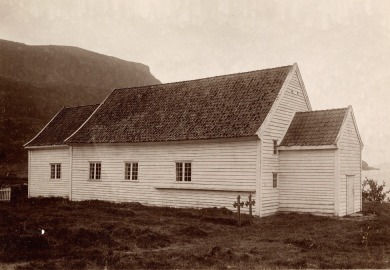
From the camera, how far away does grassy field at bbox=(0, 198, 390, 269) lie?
11.0 meters

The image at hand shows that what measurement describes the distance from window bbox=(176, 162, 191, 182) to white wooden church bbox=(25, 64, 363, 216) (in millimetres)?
57

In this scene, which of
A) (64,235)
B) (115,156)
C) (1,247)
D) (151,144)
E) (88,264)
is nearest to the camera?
(88,264)

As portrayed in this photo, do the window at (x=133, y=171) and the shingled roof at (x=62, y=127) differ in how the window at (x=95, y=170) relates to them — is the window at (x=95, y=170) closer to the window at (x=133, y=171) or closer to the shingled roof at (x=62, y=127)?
the window at (x=133, y=171)

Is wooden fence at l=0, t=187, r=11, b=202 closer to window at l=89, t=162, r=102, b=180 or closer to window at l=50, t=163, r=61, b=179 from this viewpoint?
window at l=50, t=163, r=61, b=179

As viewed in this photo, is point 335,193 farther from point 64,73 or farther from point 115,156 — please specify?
point 64,73

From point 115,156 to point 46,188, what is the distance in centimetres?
773

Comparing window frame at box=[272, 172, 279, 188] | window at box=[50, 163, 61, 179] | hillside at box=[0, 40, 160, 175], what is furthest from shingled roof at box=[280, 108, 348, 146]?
hillside at box=[0, 40, 160, 175]

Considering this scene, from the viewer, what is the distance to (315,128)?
22.3 m

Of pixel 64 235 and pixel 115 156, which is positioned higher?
pixel 115 156

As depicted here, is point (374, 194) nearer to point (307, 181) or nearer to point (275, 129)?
point (307, 181)

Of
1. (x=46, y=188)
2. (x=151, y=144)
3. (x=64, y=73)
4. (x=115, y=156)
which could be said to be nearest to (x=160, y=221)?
(x=151, y=144)

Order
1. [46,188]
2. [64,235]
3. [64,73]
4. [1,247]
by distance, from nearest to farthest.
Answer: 1. [1,247]
2. [64,235]
3. [46,188]
4. [64,73]

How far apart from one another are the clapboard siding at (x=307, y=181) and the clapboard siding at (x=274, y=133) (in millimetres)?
466

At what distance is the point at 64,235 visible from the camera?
540 inches
